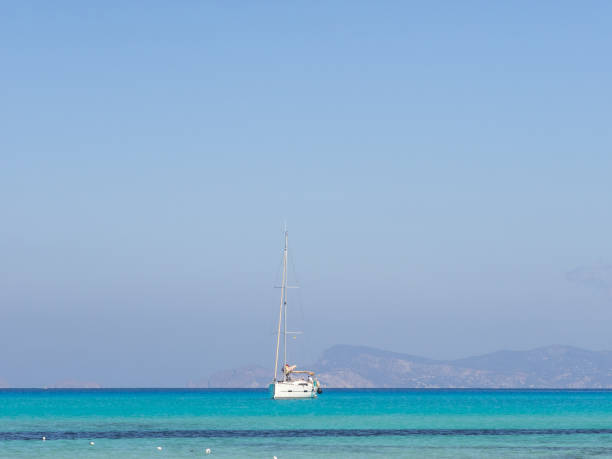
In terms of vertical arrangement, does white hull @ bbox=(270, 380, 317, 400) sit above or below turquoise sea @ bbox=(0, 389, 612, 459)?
above

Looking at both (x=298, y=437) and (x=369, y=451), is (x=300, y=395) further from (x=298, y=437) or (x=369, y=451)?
(x=369, y=451)

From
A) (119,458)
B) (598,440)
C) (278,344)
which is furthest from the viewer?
(278,344)

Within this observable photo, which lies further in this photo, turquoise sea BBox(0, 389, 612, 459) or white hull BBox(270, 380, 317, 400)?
white hull BBox(270, 380, 317, 400)

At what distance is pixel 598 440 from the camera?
74312mm

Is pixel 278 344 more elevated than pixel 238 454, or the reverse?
pixel 278 344

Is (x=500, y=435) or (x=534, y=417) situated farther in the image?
(x=534, y=417)

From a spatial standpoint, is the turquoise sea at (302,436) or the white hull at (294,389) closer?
the turquoise sea at (302,436)

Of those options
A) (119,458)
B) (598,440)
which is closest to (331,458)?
(119,458)

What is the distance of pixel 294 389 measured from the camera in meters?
146

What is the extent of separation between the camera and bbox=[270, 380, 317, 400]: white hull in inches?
5655

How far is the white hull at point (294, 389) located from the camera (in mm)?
143625

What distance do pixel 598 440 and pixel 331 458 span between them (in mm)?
24727

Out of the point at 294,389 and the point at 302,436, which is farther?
the point at 294,389

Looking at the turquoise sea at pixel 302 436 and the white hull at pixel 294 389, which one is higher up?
the white hull at pixel 294 389
